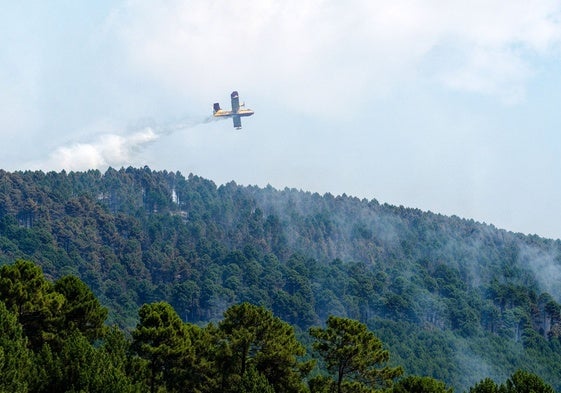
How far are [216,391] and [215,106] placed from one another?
5847 centimetres

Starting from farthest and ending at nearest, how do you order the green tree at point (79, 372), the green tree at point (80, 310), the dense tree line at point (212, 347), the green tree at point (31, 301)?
1. the green tree at point (80, 310)
2. the green tree at point (31, 301)
3. the dense tree line at point (212, 347)
4. the green tree at point (79, 372)

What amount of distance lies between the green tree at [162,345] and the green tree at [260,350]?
286 centimetres

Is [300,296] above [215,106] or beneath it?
beneath

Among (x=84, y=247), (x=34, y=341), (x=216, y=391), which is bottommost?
(x=216, y=391)

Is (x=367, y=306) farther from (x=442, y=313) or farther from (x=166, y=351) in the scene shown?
(x=166, y=351)

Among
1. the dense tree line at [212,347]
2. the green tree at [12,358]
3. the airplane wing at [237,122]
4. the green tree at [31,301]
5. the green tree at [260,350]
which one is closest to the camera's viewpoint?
the green tree at [12,358]

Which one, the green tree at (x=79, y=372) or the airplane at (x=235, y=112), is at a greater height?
the airplane at (x=235, y=112)

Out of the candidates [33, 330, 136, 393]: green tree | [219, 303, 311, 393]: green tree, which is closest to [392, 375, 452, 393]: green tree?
[219, 303, 311, 393]: green tree

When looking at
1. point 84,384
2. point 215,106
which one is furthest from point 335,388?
point 215,106

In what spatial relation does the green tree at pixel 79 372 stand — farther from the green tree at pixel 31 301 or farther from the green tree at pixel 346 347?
the green tree at pixel 346 347

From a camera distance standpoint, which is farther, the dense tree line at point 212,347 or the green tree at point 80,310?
the green tree at point 80,310

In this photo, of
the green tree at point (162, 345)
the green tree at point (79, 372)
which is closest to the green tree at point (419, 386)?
the green tree at point (162, 345)

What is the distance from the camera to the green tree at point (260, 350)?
5775cm

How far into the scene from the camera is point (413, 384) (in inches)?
2090
